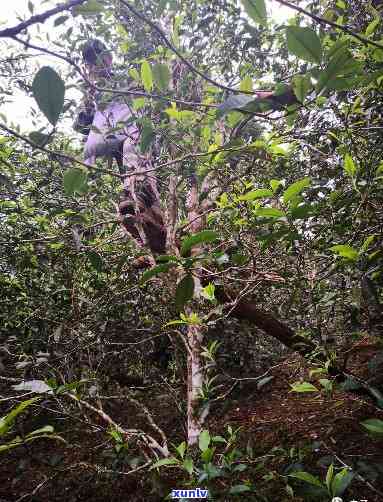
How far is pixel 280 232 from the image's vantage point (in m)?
0.98

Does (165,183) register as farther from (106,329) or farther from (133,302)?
(106,329)

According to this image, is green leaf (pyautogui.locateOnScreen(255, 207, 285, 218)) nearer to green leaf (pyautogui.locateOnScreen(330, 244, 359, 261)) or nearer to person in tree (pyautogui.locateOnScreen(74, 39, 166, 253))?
green leaf (pyautogui.locateOnScreen(330, 244, 359, 261))

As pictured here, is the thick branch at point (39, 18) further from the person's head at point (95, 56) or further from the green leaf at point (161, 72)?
the person's head at point (95, 56)

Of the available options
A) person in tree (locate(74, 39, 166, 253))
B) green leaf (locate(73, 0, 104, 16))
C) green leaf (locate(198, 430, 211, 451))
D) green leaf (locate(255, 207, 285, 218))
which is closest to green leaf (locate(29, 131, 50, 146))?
green leaf (locate(73, 0, 104, 16))

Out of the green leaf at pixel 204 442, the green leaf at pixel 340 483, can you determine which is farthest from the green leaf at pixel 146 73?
the green leaf at pixel 340 483

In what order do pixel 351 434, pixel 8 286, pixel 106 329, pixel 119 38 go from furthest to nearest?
pixel 119 38 → pixel 8 286 → pixel 106 329 → pixel 351 434

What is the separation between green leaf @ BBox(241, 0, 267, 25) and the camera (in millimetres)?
673

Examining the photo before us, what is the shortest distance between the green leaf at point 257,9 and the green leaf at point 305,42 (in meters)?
0.07

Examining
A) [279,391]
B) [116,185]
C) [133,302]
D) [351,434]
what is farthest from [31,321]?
[351,434]

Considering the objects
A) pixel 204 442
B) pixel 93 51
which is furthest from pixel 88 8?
pixel 93 51

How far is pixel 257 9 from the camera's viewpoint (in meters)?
0.68

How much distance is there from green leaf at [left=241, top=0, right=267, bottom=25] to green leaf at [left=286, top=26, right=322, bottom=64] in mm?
68

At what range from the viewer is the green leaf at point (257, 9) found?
673mm

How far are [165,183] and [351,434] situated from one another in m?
1.86
